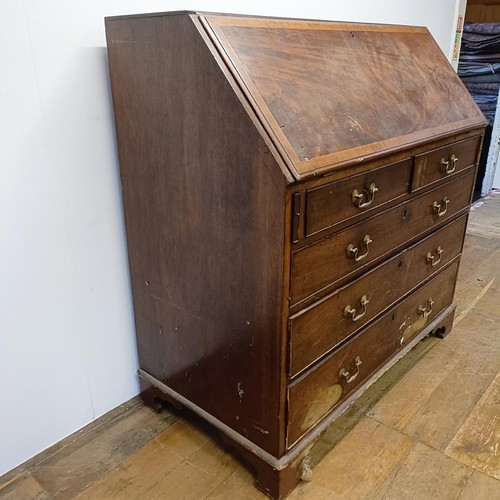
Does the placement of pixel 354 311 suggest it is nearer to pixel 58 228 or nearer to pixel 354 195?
pixel 354 195

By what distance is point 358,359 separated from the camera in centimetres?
140

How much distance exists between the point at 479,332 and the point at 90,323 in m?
1.58

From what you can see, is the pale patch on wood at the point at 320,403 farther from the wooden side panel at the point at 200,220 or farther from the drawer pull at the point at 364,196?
the drawer pull at the point at 364,196

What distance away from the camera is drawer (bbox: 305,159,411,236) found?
102 centimetres

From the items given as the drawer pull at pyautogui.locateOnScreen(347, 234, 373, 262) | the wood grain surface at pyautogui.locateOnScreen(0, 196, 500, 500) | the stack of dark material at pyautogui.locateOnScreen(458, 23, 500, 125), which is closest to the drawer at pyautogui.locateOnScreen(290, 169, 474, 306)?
the drawer pull at pyautogui.locateOnScreen(347, 234, 373, 262)

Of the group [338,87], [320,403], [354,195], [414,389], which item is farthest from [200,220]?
[414,389]

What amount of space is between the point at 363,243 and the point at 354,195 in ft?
0.52

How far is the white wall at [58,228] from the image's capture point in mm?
1134

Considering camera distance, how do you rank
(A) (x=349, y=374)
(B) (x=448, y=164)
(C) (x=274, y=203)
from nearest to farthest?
(C) (x=274, y=203)
(A) (x=349, y=374)
(B) (x=448, y=164)

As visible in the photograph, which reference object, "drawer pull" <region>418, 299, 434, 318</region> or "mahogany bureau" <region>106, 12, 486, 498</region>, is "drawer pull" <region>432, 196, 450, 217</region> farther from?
"drawer pull" <region>418, 299, 434, 318</region>

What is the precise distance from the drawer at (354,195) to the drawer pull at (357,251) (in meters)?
0.08

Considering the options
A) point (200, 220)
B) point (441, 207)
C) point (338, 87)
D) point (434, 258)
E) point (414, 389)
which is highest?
point (338, 87)

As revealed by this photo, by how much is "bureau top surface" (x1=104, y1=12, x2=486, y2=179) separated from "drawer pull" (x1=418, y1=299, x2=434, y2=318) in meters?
0.62

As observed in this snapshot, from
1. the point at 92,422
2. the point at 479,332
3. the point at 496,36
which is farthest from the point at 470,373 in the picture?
the point at 496,36
